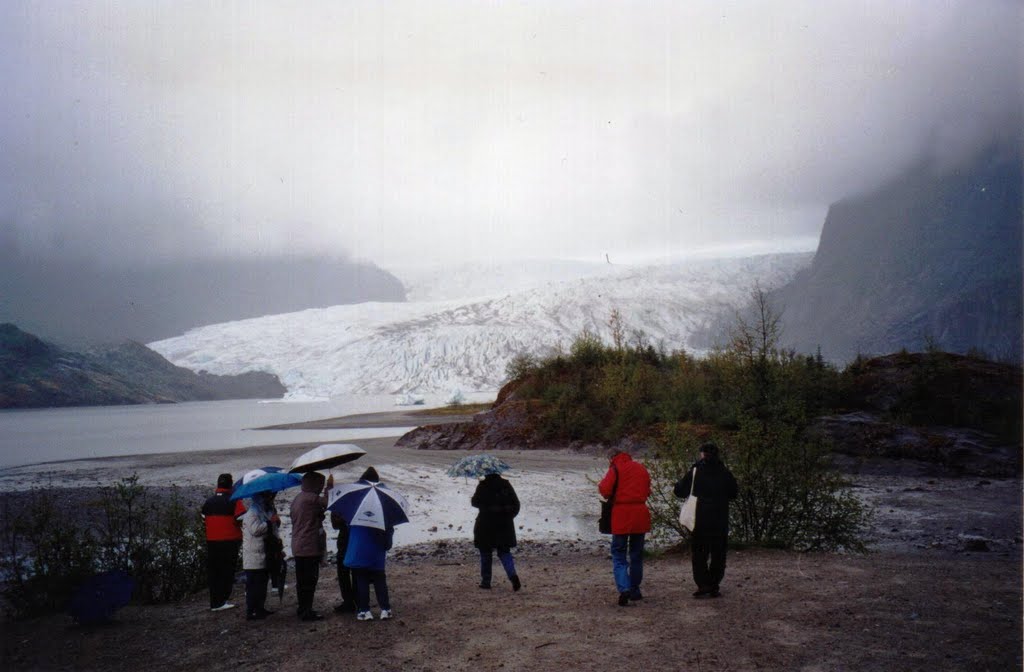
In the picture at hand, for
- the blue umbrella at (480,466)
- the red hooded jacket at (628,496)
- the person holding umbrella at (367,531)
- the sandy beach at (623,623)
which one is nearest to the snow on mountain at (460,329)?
the blue umbrella at (480,466)

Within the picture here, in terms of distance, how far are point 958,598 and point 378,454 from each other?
91.9 ft

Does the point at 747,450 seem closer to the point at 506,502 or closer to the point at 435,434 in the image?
the point at 506,502

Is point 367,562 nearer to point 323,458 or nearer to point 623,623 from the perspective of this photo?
point 323,458

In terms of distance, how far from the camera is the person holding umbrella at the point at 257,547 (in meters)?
8.67

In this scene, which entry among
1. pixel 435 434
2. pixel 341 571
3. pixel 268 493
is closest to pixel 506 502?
pixel 341 571

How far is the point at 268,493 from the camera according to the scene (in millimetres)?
8938

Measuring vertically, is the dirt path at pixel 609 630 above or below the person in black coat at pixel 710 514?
below

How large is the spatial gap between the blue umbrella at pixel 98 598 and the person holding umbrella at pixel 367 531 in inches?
111

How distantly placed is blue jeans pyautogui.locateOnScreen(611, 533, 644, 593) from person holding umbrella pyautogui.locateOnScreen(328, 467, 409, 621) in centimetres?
247

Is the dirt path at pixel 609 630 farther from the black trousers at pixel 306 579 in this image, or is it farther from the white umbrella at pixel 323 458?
the white umbrella at pixel 323 458

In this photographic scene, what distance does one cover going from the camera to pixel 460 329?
136 meters

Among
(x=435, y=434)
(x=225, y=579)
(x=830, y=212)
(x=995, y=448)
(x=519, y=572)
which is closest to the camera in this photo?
(x=225, y=579)

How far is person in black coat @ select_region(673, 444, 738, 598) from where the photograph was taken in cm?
862

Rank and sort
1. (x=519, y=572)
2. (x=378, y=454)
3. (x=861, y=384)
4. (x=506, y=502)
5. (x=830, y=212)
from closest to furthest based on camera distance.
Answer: (x=506, y=502), (x=519, y=572), (x=861, y=384), (x=378, y=454), (x=830, y=212)
